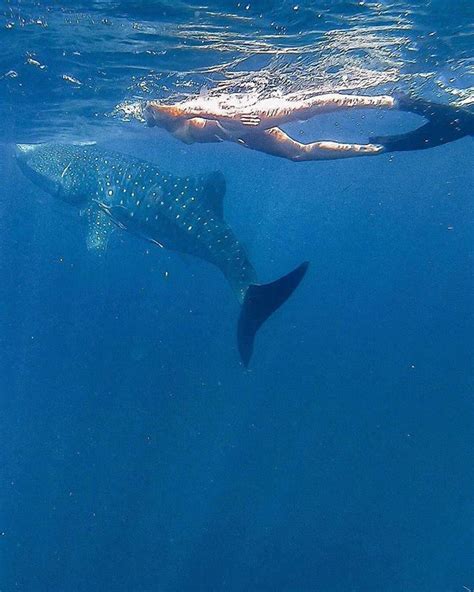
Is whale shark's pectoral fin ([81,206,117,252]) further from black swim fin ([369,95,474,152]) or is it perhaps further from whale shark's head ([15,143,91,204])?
black swim fin ([369,95,474,152])

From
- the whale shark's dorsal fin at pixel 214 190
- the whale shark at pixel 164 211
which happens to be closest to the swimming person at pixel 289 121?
the whale shark's dorsal fin at pixel 214 190

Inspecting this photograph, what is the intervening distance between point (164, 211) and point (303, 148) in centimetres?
318

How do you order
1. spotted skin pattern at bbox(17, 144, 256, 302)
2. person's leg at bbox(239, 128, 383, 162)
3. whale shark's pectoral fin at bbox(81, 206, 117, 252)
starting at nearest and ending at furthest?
1. person's leg at bbox(239, 128, 383, 162)
2. spotted skin pattern at bbox(17, 144, 256, 302)
3. whale shark's pectoral fin at bbox(81, 206, 117, 252)

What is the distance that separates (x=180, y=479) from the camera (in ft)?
55.5

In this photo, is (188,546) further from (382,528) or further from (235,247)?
(235,247)

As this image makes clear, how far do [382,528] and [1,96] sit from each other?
17.2 metres

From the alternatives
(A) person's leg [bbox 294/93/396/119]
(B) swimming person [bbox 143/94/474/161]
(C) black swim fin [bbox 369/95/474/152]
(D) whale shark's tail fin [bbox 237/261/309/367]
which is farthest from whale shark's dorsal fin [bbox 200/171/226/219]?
(C) black swim fin [bbox 369/95/474/152]

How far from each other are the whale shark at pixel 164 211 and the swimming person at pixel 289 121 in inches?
53.8

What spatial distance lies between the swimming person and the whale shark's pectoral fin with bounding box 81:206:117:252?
8.58ft

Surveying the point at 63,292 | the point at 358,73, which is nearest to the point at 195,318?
the point at 63,292

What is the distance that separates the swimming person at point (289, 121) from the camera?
6301 millimetres

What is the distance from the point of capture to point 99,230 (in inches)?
485

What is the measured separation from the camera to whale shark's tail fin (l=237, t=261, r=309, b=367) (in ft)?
24.2

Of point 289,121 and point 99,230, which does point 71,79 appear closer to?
point 99,230
